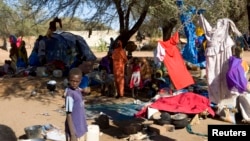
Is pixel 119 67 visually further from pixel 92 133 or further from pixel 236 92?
pixel 92 133

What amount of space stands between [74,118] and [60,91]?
22.0ft

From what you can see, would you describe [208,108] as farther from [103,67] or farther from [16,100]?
[16,100]

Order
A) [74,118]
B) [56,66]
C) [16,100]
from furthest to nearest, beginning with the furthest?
1. [56,66]
2. [16,100]
3. [74,118]

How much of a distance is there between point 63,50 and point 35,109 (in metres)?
4.56

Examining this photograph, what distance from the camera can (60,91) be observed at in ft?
36.4

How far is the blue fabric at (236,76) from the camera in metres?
6.80

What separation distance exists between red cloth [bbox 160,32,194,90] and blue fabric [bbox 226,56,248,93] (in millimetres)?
1119

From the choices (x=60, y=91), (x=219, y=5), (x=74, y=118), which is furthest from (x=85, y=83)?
(x=74, y=118)

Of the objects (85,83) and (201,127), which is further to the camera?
(85,83)

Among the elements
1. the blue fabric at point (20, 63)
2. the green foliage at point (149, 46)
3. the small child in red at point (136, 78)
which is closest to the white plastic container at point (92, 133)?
the small child in red at point (136, 78)

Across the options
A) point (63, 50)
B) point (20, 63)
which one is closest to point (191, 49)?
point (63, 50)

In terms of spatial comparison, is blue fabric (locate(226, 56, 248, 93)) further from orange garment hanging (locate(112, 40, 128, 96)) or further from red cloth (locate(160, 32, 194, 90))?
Answer: orange garment hanging (locate(112, 40, 128, 96))

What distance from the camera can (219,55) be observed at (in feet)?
23.7

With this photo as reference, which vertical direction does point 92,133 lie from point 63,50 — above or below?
below
